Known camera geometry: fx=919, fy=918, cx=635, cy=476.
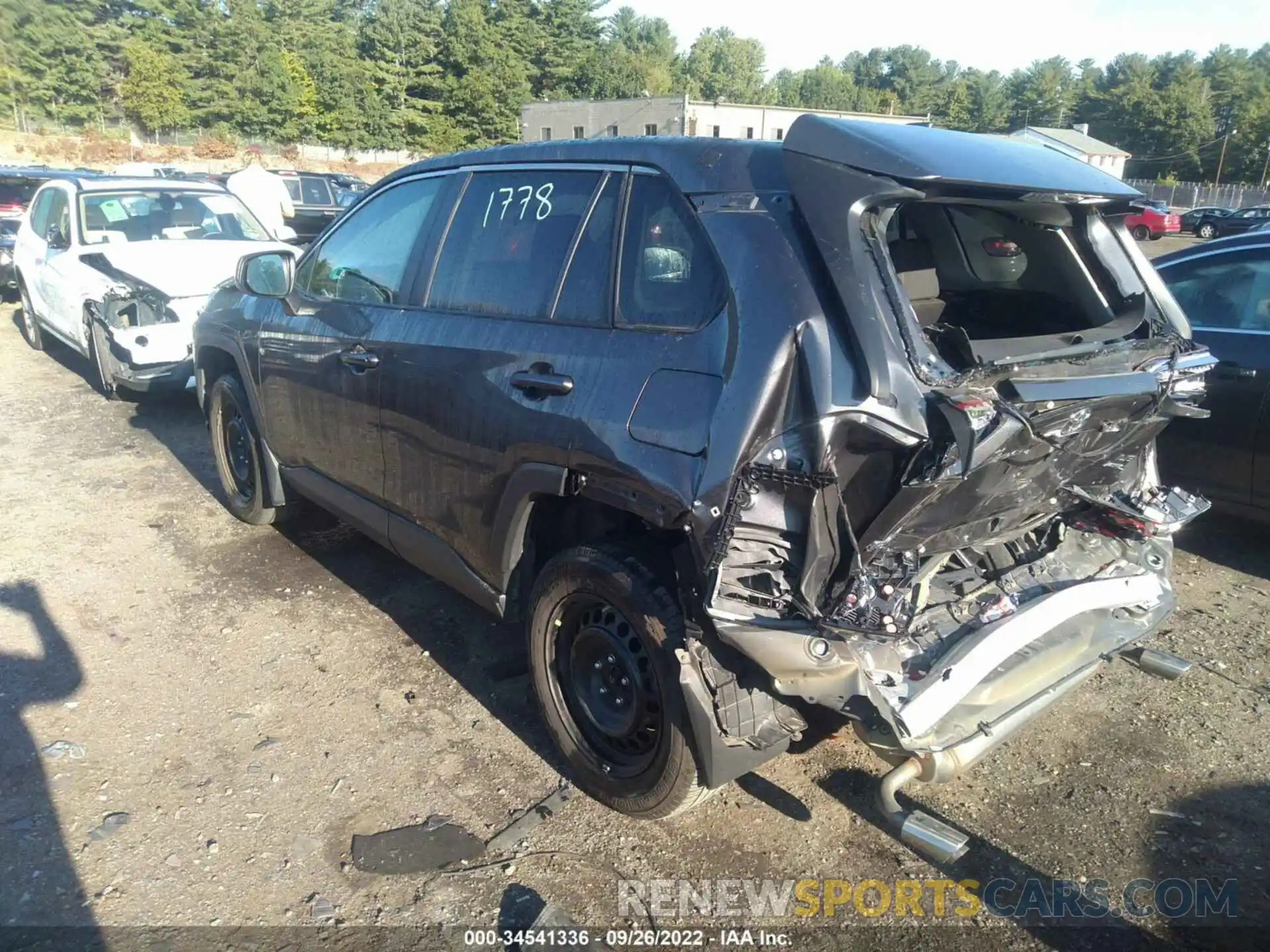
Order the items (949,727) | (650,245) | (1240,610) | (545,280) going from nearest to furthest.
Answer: (949,727) → (650,245) → (545,280) → (1240,610)

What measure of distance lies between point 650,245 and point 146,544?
3.96 m

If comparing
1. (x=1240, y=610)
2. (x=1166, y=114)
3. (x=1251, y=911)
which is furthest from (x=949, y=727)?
(x=1166, y=114)

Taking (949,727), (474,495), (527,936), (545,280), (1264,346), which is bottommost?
(527,936)

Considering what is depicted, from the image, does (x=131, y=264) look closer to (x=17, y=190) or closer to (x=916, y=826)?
(x=916, y=826)

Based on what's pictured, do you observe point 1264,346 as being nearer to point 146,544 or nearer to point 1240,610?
point 1240,610

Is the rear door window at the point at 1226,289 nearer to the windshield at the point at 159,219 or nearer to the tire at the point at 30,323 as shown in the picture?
the windshield at the point at 159,219

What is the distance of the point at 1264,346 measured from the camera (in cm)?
470

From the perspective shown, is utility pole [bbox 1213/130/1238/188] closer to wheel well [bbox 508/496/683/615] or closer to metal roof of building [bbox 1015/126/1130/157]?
metal roof of building [bbox 1015/126/1130/157]

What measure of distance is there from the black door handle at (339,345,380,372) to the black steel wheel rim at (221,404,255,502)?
1.74 meters

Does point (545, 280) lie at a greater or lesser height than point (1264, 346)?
greater

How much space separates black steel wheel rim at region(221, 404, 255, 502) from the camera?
5383mm

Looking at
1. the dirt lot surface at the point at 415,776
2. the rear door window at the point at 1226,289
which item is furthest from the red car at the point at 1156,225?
the dirt lot surface at the point at 415,776

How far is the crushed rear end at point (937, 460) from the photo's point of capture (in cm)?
235

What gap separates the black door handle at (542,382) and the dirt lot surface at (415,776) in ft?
4.56
